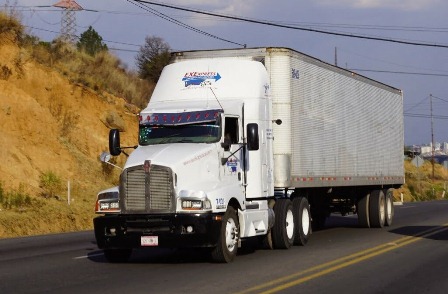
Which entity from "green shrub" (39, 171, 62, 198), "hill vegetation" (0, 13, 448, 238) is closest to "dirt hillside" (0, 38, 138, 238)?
"hill vegetation" (0, 13, 448, 238)

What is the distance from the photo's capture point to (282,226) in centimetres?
1912

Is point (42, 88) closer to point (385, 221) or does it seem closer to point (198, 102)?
point (385, 221)

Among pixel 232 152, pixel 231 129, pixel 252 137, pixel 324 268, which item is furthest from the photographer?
pixel 231 129

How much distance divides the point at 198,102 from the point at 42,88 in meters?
24.1

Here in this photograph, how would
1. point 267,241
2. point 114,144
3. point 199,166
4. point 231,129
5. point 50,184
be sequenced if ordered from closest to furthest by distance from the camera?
1. point 199,166
2. point 231,129
3. point 114,144
4. point 267,241
5. point 50,184

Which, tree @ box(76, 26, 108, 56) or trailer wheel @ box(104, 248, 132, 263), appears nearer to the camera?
trailer wheel @ box(104, 248, 132, 263)

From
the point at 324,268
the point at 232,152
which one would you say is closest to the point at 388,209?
the point at 232,152

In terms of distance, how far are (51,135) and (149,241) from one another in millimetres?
22744

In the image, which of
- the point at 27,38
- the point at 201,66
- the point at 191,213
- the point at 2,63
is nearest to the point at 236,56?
the point at 201,66

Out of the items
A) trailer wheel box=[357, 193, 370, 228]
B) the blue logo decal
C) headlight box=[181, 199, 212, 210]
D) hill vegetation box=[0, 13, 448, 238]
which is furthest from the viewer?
hill vegetation box=[0, 13, 448, 238]

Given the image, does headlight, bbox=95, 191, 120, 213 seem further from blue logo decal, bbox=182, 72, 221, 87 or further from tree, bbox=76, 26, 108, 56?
tree, bbox=76, 26, 108, 56

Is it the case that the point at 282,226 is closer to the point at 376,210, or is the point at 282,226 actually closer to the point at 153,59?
the point at 376,210

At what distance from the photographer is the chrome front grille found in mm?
15594

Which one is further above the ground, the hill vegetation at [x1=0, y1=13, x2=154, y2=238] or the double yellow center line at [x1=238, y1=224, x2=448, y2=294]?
the hill vegetation at [x1=0, y1=13, x2=154, y2=238]
